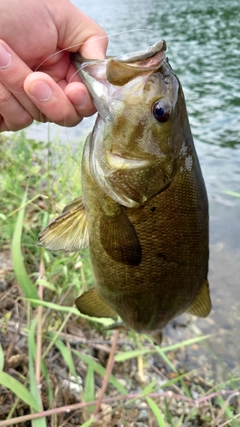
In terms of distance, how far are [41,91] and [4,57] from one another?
0.72ft

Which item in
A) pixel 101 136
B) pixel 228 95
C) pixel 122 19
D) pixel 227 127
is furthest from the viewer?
pixel 122 19

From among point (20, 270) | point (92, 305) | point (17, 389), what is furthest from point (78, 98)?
point (17, 389)

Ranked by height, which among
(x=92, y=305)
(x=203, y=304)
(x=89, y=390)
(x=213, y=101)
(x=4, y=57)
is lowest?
(x=213, y=101)

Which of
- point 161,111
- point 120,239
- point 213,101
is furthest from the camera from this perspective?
point 213,101

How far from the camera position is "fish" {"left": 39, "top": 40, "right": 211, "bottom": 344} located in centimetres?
170

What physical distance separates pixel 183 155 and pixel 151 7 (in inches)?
1045

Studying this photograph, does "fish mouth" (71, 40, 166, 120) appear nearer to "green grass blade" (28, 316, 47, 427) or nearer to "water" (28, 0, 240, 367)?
"water" (28, 0, 240, 367)

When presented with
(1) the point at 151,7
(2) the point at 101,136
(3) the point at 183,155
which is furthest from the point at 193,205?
(1) the point at 151,7

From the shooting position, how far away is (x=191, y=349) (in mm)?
4191

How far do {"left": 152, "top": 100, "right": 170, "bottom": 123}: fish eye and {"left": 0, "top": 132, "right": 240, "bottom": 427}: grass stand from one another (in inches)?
40.2

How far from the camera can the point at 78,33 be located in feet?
7.04

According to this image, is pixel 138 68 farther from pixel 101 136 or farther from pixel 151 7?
pixel 151 7

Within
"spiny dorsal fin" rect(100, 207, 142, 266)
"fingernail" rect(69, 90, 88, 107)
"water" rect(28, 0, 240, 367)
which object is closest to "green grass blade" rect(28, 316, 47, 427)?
"spiny dorsal fin" rect(100, 207, 142, 266)

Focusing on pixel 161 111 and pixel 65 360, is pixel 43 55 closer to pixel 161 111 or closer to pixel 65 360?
pixel 161 111
